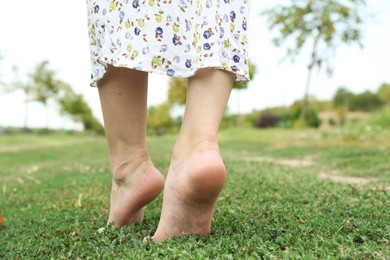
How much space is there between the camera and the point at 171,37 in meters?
1.53

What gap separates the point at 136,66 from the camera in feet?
5.02

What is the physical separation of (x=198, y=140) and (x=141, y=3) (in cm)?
48

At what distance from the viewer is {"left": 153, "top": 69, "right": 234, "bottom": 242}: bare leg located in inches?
57.2

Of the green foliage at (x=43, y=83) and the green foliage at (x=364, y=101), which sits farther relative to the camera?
the green foliage at (x=364, y=101)

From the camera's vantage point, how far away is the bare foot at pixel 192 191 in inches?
55.4

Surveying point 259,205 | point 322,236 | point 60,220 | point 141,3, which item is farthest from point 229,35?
point 60,220

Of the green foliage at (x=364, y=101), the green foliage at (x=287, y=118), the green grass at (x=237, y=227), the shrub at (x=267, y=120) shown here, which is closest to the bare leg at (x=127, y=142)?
the green grass at (x=237, y=227)

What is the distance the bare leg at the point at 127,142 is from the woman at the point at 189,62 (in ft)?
0.15

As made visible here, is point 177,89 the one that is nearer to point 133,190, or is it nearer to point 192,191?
point 133,190

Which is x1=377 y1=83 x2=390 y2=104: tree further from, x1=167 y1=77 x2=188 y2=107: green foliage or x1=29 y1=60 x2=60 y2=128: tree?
x1=29 y1=60 x2=60 y2=128: tree


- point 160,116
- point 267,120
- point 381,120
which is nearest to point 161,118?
point 160,116

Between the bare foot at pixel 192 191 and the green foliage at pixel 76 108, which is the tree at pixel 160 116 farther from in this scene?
the bare foot at pixel 192 191

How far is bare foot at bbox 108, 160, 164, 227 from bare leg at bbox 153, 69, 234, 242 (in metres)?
0.23

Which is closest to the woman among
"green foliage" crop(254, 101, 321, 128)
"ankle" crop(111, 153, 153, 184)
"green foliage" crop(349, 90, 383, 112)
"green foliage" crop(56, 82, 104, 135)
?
"ankle" crop(111, 153, 153, 184)
